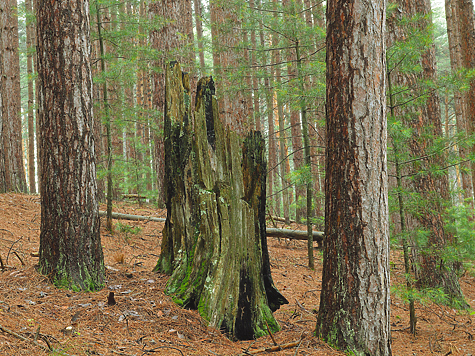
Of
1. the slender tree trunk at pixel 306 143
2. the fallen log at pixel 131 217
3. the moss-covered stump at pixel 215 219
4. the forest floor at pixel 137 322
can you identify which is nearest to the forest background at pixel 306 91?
the slender tree trunk at pixel 306 143

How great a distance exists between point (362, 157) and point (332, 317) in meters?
1.78

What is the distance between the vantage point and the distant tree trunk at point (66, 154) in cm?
489

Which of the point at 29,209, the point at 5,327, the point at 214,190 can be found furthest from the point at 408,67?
the point at 29,209

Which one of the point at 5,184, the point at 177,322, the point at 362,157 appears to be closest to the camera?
the point at 362,157

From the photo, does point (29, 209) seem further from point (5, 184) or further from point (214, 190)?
point (214, 190)

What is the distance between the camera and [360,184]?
152 inches

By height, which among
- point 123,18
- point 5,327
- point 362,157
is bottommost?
point 5,327

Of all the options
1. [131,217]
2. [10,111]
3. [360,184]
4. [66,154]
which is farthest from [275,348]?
[10,111]

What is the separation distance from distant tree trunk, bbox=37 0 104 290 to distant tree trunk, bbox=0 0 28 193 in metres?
8.62

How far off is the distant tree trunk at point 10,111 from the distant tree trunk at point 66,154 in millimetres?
8623

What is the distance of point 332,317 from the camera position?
407cm

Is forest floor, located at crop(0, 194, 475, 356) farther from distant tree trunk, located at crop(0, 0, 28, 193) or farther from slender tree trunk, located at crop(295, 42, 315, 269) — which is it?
distant tree trunk, located at crop(0, 0, 28, 193)

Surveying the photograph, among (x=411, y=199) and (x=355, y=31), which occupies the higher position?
(x=355, y=31)

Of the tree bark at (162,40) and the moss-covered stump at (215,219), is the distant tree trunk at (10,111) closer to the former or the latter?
the tree bark at (162,40)
